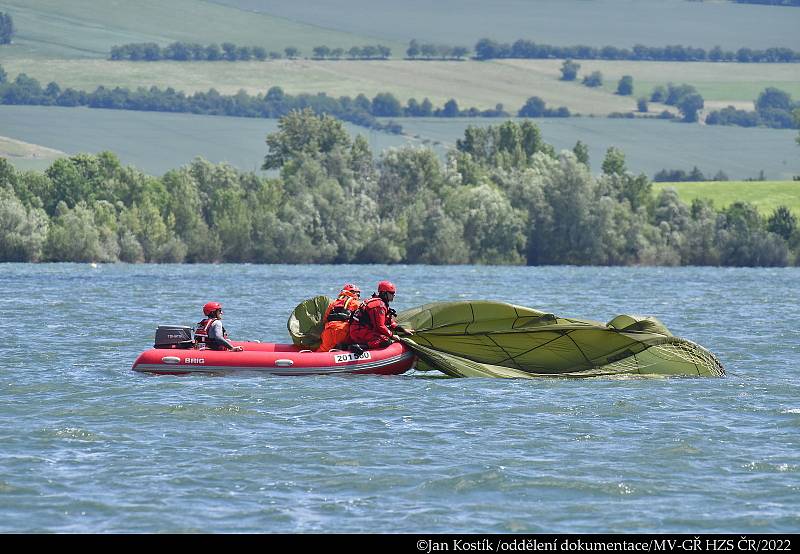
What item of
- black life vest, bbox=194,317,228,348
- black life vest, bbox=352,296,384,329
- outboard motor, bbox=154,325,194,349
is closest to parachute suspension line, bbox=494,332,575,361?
black life vest, bbox=352,296,384,329

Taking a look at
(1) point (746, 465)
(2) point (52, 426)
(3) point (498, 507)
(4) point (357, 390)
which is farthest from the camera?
(4) point (357, 390)

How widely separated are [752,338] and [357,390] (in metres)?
20.8

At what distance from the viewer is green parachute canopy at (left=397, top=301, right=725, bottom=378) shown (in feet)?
109

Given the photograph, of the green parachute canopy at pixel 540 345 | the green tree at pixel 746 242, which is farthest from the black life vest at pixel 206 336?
the green tree at pixel 746 242

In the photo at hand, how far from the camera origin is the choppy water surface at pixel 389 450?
19.0 m

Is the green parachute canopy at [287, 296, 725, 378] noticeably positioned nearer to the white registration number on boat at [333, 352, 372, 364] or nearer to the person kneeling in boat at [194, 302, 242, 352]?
the white registration number on boat at [333, 352, 372, 364]

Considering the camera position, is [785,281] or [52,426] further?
[785,281]

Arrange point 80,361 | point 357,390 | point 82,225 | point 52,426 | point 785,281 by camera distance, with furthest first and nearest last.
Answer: point 82,225 → point 785,281 → point 80,361 → point 357,390 → point 52,426

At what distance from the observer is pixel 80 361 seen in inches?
1459

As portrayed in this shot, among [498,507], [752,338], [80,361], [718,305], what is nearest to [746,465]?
[498,507]

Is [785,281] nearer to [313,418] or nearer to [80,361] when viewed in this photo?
[80,361]

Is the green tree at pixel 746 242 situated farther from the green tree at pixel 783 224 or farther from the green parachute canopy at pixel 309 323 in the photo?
the green parachute canopy at pixel 309 323

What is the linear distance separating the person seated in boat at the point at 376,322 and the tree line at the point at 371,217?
95244 mm

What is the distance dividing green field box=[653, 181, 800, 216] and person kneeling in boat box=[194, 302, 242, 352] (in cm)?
13980
